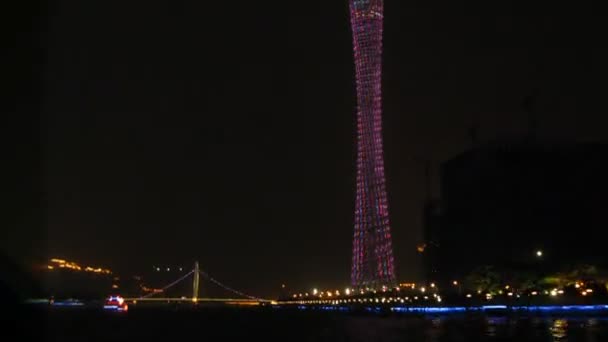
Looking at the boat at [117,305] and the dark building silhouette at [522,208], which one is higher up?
the dark building silhouette at [522,208]

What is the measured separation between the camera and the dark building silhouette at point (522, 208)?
320 ft

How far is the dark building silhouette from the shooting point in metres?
97.6

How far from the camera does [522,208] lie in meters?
109

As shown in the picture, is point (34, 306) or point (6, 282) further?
point (34, 306)

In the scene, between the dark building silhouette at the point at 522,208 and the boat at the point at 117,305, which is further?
the boat at the point at 117,305

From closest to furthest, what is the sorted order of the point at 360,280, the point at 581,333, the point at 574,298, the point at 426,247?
1. the point at 581,333
2. the point at 574,298
3. the point at 360,280
4. the point at 426,247

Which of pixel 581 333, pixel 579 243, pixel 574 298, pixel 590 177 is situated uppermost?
pixel 590 177

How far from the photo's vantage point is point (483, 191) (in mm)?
122125

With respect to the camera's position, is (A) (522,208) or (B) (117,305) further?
(B) (117,305)

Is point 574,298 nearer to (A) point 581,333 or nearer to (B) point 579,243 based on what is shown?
(B) point 579,243

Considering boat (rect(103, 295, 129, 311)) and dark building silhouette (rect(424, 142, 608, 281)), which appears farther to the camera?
boat (rect(103, 295, 129, 311))

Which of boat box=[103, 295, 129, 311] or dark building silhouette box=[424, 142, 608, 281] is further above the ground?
dark building silhouette box=[424, 142, 608, 281]

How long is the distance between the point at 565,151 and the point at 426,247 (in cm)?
3210

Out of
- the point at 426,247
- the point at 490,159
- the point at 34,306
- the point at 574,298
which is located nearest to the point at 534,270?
the point at 574,298
